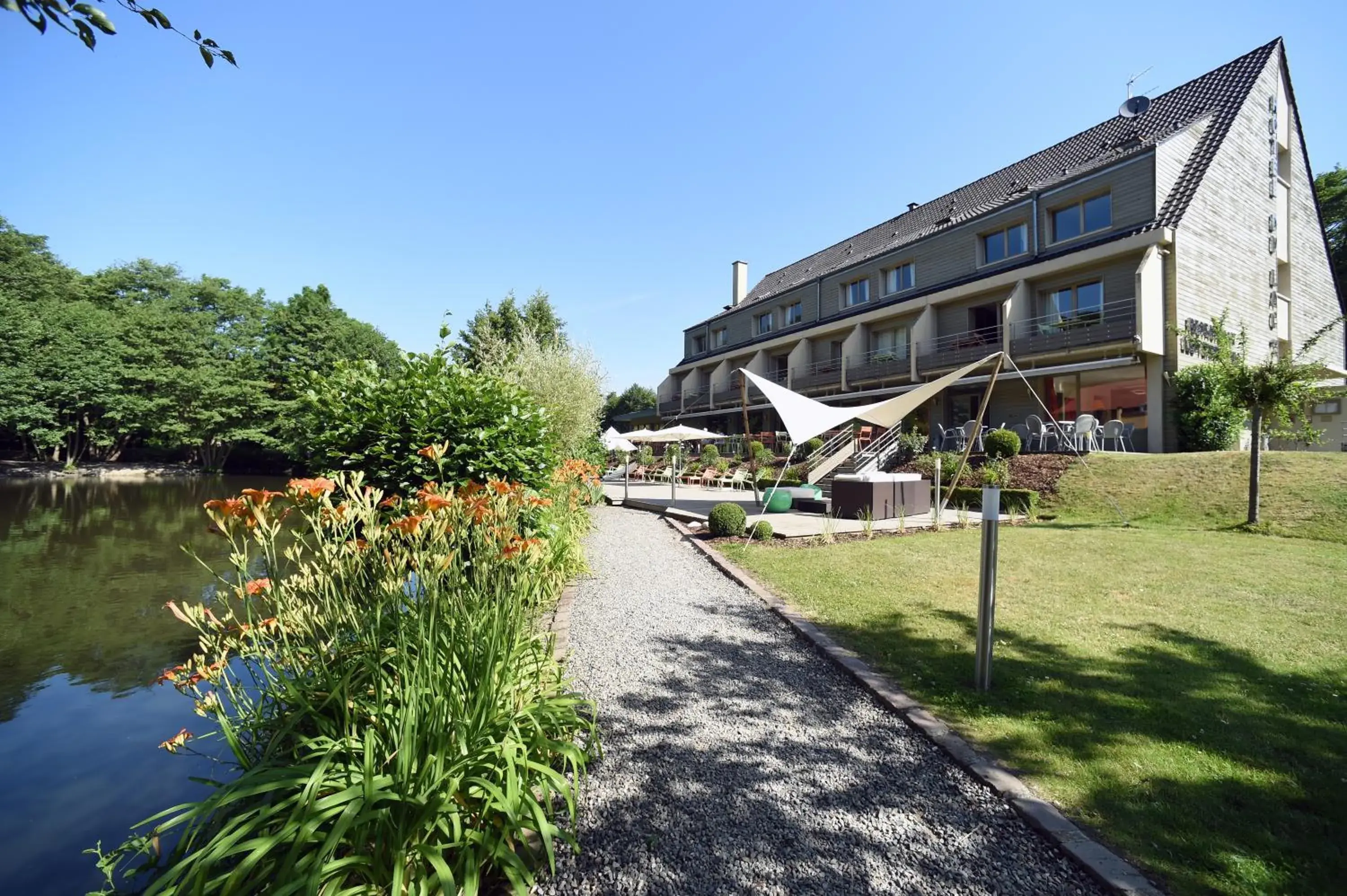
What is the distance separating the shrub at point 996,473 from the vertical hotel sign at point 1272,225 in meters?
12.4

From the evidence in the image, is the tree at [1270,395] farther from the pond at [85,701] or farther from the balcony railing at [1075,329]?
the pond at [85,701]

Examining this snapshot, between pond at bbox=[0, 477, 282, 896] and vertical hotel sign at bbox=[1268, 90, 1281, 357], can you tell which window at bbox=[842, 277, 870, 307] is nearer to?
vertical hotel sign at bbox=[1268, 90, 1281, 357]

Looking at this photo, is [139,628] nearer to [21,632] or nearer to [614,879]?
[21,632]

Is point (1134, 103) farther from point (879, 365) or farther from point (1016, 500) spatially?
point (1016, 500)

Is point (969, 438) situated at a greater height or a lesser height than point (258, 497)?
greater

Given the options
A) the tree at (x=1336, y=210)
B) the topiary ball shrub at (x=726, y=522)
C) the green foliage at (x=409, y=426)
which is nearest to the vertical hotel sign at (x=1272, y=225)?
the tree at (x=1336, y=210)

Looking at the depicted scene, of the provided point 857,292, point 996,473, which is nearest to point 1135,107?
point 857,292

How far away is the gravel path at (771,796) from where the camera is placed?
2.04 m

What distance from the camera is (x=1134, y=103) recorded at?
19406 millimetres

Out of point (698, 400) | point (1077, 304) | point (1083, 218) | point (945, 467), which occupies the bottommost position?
point (945, 467)

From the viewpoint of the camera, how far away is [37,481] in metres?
28.6

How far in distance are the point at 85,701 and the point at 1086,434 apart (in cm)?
1850

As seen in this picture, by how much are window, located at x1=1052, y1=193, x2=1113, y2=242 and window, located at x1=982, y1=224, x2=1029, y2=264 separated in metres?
0.83

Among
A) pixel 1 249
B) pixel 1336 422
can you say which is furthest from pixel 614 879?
pixel 1 249
